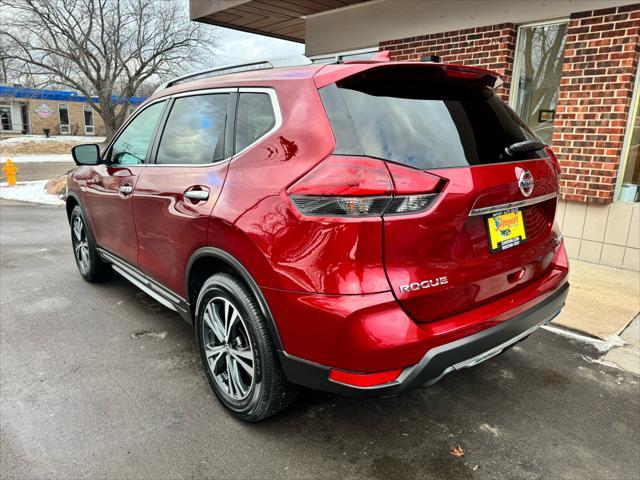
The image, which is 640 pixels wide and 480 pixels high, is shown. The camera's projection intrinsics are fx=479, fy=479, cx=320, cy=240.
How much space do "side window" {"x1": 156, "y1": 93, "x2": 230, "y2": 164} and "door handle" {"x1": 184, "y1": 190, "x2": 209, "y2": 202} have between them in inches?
7.8

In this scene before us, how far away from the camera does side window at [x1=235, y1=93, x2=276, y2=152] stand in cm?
244

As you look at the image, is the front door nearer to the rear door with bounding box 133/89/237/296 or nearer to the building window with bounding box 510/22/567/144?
the rear door with bounding box 133/89/237/296

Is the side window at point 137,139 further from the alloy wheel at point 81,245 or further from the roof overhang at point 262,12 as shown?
the roof overhang at point 262,12

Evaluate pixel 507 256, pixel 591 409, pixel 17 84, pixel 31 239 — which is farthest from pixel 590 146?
pixel 17 84

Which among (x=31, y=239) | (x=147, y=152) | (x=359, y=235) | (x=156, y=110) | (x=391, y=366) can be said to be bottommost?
(x=31, y=239)

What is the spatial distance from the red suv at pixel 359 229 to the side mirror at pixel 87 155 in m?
1.55

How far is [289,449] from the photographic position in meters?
2.46

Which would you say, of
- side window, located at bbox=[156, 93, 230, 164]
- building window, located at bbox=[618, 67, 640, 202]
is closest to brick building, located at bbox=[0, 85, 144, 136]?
side window, located at bbox=[156, 93, 230, 164]

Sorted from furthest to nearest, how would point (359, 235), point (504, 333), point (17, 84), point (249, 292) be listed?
1. point (17, 84)
2. point (249, 292)
3. point (504, 333)
4. point (359, 235)

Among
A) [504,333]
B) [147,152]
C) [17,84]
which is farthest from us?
[17,84]

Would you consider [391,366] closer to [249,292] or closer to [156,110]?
[249,292]

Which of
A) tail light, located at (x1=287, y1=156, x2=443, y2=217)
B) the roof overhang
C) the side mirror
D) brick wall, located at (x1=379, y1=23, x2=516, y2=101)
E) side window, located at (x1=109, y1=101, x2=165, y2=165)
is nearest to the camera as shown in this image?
tail light, located at (x1=287, y1=156, x2=443, y2=217)

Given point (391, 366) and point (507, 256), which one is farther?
point (507, 256)

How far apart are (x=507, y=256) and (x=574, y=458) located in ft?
3.59
